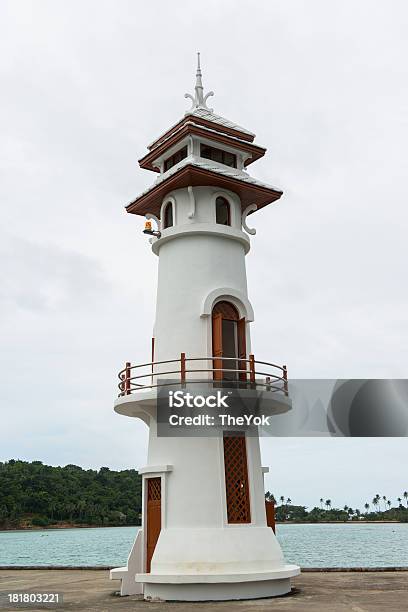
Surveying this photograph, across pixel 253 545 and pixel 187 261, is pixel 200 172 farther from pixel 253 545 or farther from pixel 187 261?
pixel 253 545

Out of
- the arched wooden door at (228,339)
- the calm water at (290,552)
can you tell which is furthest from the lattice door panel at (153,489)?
the calm water at (290,552)

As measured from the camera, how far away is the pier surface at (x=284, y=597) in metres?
13.7

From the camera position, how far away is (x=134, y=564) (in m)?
16.4

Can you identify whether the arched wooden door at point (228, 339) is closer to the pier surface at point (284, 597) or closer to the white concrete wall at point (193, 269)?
the white concrete wall at point (193, 269)

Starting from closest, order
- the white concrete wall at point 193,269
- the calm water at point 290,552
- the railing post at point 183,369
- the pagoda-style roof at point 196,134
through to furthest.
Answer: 1. the railing post at point 183,369
2. the white concrete wall at point 193,269
3. the pagoda-style roof at point 196,134
4. the calm water at point 290,552

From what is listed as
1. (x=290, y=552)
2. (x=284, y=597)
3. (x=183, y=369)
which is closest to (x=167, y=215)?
(x=183, y=369)

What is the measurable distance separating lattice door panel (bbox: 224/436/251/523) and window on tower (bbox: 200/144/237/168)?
7778mm

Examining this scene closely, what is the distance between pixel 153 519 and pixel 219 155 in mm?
9976

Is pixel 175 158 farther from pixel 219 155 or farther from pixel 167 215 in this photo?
pixel 167 215

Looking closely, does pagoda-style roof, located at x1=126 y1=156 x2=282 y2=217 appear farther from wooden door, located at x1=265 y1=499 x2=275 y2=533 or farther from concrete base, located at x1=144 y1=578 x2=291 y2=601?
concrete base, located at x1=144 y1=578 x2=291 y2=601

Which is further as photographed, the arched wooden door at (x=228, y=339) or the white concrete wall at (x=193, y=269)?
the white concrete wall at (x=193, y=269)

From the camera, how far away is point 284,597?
49.8 ft

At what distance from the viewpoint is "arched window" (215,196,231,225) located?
18.5 meters

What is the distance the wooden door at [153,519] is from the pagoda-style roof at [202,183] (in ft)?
25.2
